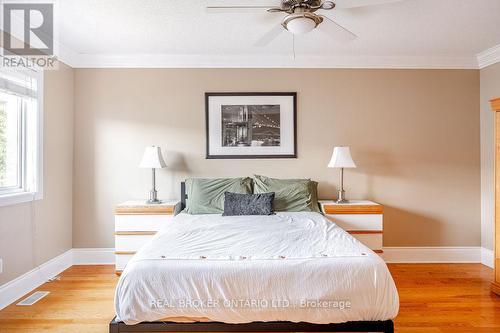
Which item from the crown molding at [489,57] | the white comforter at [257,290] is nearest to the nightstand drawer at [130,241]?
the white comforter at [257,290]

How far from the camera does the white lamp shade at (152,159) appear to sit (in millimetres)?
3580

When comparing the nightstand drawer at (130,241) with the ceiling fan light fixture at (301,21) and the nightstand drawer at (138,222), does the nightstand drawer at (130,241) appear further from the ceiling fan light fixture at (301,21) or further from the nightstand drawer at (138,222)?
the ceiling fan light fixture at (301,21)

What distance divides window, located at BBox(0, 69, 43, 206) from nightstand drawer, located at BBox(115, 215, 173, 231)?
809 millimetres

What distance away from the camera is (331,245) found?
218 cm

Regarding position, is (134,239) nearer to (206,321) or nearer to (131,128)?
(131,128)

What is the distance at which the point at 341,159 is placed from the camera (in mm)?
3621

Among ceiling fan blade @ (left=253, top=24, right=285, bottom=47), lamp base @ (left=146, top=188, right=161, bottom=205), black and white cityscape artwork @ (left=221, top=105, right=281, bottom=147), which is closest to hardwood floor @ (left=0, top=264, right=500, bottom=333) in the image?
lamp base @ (left=146, top=188, right=161, bottom=205)

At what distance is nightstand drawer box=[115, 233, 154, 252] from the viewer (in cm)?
347

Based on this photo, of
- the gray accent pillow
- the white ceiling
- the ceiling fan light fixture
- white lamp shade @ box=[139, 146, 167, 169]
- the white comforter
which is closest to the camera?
the white comforter

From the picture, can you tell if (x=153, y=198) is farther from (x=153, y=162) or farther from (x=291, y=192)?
(x=291, y=192)

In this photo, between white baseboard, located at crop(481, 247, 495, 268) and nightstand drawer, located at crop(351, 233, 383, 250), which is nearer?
nightstand drawer, located at crop(351, 233, 383, 250)

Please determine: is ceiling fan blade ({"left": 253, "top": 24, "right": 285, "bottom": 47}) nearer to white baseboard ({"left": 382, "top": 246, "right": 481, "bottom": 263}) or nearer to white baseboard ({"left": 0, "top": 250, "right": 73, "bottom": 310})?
white baseboard ({"left": 382, "top": 246, "right": 481, "bottom": 263})

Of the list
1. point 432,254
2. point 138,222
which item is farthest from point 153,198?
point 432,254

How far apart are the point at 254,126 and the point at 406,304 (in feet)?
7.98
